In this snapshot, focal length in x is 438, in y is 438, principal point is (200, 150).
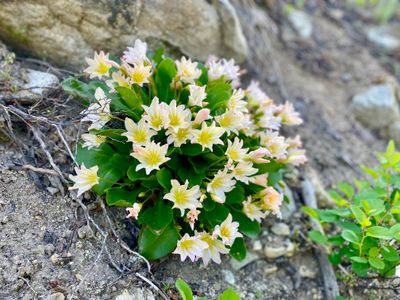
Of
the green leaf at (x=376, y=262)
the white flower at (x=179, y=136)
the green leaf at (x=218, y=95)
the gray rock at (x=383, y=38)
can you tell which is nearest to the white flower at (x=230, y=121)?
the green leaf at (x=218, y=95)

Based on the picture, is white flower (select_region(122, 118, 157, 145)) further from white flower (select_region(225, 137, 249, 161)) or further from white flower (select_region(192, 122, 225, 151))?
white flower (select_region(225, 137, 249, 161))

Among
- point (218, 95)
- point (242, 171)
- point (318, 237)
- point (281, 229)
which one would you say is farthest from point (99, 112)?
point (318, 237)

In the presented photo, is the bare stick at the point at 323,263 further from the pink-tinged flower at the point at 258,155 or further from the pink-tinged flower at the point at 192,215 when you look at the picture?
the pink-tinged flower at the point at 192,215

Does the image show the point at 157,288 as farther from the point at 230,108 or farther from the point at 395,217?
the point at 395,217

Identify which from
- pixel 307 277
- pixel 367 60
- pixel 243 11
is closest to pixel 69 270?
pixel 307 277

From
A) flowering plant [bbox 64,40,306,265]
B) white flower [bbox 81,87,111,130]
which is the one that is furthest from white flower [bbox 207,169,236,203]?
white flower [bbox 81,87,111,130]
